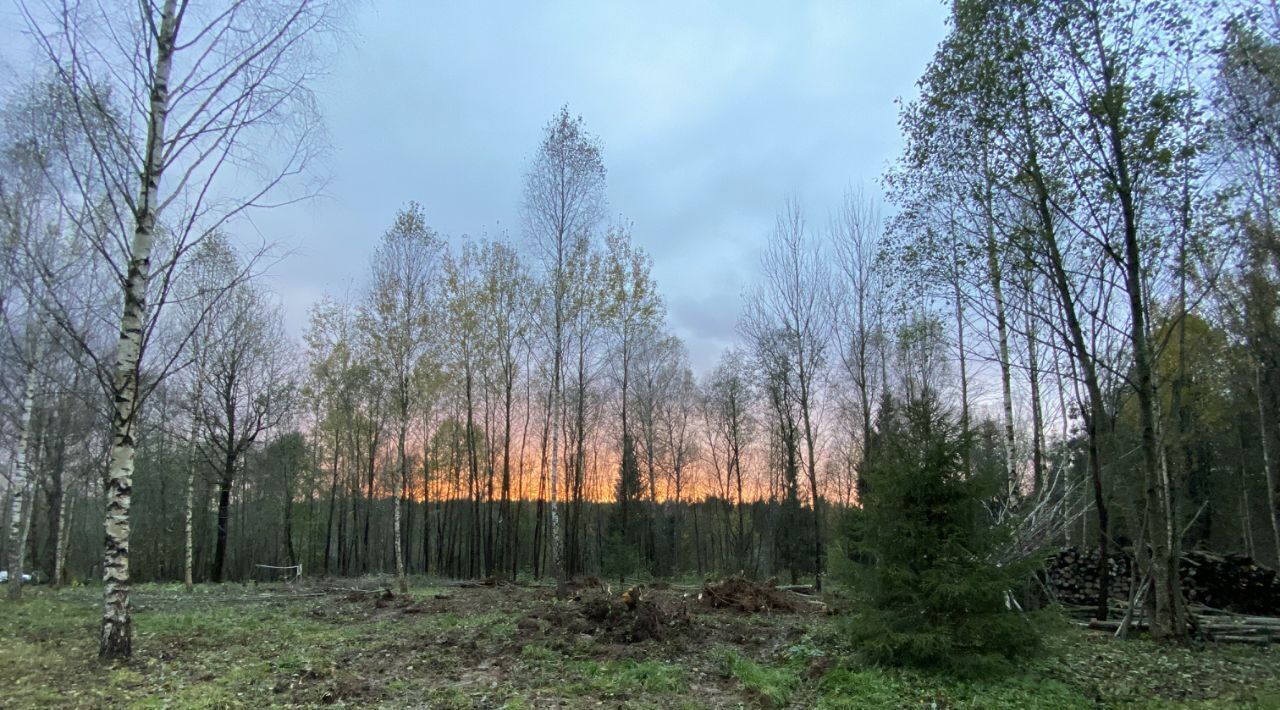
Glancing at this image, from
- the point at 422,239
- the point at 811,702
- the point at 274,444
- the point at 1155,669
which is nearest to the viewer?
the point at 811,702

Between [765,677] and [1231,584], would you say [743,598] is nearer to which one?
[765,677]

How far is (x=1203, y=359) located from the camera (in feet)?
60.7

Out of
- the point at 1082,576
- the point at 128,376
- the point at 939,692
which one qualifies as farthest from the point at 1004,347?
the point at 128,376

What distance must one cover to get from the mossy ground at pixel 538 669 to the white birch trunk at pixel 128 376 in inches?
22.2

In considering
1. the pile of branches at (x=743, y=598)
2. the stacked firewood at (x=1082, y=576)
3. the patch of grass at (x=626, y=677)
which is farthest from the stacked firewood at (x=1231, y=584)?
the patch of grass at (x=626, y=677)

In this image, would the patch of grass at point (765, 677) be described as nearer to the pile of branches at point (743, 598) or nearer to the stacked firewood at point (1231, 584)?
the pile of branches at point (743, 598)

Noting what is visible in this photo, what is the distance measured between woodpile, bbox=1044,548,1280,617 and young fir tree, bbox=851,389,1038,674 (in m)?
5.62

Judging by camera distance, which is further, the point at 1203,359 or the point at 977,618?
the point at 1203,359

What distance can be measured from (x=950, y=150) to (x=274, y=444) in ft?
97.1

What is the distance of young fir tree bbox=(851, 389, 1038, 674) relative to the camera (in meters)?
6.59

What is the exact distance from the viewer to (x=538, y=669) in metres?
7.33

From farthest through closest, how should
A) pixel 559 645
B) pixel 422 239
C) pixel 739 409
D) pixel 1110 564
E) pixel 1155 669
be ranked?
pixel 739 409
pixel 422 239
pixel 1110 564
pixel 559 645
pixel 1155 669

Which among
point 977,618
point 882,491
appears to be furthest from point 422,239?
point 977,618

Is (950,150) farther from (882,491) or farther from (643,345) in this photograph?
(643,345)
